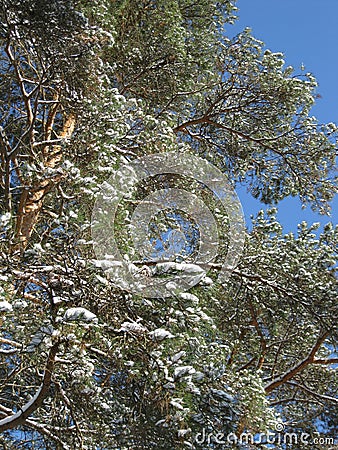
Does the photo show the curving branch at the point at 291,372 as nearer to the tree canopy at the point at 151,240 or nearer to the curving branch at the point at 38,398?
the tree canopy at the point at 151,240

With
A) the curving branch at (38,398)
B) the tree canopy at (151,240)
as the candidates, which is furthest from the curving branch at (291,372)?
the curving branch at (38,398)

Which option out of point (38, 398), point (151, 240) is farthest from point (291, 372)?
point (38, 398)

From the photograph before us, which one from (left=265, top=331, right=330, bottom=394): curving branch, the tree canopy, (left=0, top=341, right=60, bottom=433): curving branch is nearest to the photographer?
(left=0, top=341, right=60, bottom=433): curving branch

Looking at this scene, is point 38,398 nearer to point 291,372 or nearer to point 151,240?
point 151,240

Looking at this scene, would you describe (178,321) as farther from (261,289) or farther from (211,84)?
(211,84)

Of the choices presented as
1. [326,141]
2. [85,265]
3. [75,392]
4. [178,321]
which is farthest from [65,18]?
[326,141]

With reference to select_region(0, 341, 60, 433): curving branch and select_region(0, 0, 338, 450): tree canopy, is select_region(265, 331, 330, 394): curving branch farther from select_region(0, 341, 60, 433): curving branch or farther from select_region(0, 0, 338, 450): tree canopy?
select_region(0, 341, 60, 433): curving branch

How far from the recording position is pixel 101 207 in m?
4.38

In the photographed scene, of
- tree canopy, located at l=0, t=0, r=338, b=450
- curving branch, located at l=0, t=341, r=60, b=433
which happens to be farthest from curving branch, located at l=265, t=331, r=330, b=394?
curving branch, located at l=0, t=341, r=60, b=433

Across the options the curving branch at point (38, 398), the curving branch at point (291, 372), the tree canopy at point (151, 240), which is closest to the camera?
the curving branch at point (38, 398)

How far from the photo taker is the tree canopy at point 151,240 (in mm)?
3764

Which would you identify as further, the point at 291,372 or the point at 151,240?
the point at 291,372

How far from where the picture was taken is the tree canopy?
3764 mm

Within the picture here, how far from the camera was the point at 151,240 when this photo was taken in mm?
5430
